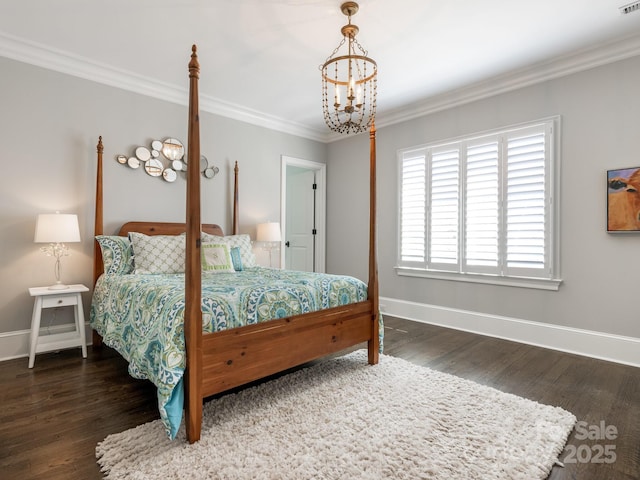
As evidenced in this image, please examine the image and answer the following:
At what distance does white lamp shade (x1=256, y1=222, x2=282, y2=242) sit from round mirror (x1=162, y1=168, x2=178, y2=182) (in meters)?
1.17

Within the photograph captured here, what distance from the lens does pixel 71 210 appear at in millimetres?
3385

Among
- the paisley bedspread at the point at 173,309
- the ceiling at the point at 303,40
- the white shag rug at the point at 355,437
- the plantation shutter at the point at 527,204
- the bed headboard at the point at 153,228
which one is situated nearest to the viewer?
the white shag rug at the point at 355,437

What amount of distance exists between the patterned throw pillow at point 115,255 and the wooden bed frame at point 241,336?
176 cm

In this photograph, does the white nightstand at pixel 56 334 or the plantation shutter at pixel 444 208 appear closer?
the white nightstand at pixel 56 334

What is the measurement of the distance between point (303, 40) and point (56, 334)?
3426 millimetres

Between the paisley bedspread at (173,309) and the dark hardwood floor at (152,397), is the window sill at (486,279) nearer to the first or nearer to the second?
the dark hardwood floor at (152,397)

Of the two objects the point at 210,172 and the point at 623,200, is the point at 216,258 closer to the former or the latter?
the point at 210,172

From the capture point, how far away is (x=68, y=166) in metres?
3.37

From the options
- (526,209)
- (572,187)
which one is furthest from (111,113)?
(572,187)

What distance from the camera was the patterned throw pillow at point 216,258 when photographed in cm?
334

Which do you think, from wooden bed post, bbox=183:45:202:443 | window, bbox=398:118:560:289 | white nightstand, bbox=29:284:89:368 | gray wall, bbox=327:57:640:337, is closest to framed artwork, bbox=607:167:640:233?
gray wall, bbox=327:57:640:337

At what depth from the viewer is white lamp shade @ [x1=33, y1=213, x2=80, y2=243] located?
2.90 meters

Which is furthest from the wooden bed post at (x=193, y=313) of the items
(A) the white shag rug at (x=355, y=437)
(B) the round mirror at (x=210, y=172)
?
(B) the round mirror at (x=210, y=172)

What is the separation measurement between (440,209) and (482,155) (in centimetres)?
76
